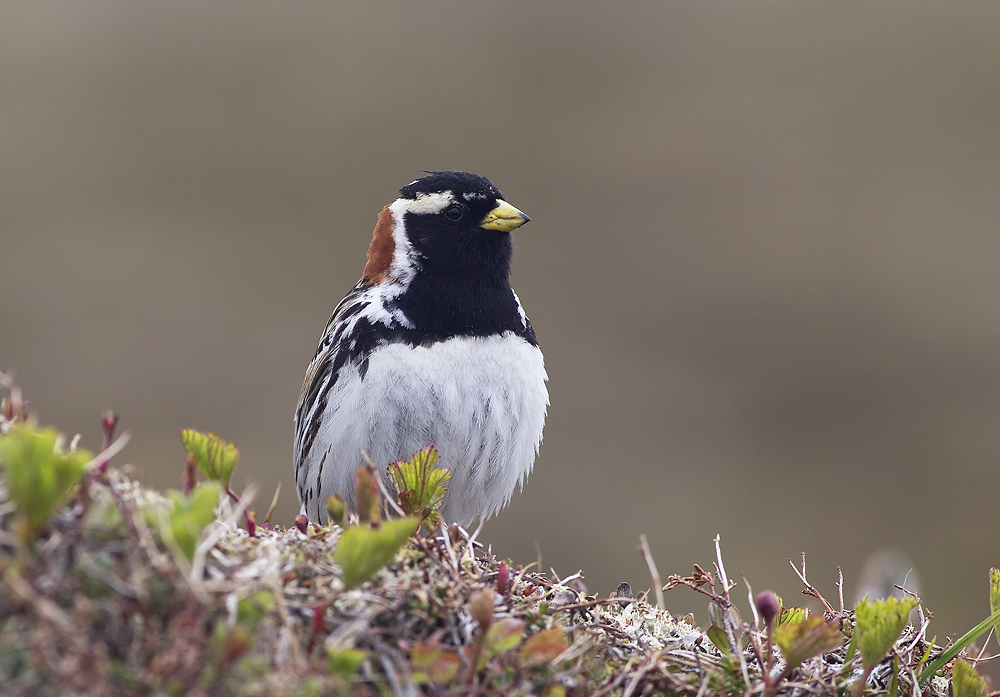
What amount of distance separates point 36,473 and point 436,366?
3356 mm

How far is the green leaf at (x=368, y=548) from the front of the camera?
1991 mm

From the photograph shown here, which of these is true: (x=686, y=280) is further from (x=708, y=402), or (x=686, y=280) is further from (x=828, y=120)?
(x=828, y=120)

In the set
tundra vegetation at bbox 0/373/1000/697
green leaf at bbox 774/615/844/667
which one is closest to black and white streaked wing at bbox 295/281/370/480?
tundra vegetation at bbox 0/373/1000/697

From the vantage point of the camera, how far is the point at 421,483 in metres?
2.82

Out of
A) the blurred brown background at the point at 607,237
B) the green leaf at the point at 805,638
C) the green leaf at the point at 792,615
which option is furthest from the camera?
the blurred brown background at the point at 607,237

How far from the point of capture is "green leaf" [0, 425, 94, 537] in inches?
69.2

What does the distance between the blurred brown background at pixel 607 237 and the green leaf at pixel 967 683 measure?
9.07 metres

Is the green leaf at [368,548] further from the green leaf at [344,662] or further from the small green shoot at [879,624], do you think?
the small green shoot at [879,624]

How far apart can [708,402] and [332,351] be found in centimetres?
1280

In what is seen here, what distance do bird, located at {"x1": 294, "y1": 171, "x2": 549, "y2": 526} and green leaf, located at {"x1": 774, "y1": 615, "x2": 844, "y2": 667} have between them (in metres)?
2.97

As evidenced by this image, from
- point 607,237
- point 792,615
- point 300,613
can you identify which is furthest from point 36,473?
point 607,237

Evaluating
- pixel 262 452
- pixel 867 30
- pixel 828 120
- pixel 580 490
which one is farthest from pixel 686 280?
pixel 867 30

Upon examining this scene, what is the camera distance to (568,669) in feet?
7.61

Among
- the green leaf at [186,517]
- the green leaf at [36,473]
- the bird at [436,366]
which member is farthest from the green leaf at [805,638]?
the bird at [436,366]
